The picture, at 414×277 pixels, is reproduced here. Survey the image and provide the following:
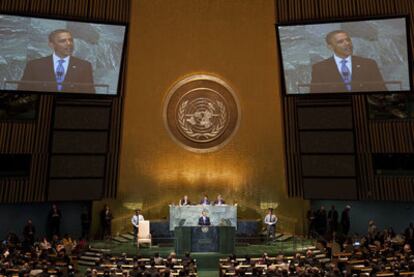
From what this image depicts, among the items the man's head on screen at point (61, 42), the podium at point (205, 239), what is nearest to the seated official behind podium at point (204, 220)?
the podium at point (205, 239)

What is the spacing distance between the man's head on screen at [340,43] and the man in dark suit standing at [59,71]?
33.3ft

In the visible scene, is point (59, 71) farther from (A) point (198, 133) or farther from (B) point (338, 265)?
(B) point (338, 265)

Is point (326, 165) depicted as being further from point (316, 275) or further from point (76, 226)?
point (76, 226)

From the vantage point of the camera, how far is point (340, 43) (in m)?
20.4

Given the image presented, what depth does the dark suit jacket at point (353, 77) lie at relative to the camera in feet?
65.5

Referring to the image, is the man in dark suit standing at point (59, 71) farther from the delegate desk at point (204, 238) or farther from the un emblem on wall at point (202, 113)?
the delegate desk at point (204, 238)

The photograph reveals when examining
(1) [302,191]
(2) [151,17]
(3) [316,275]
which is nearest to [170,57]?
(2) [151,17]

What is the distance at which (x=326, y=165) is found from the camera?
2055cm

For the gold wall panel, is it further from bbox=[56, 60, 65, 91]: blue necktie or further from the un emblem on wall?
bbox=[56, 60, 65, 91]: blue necktie

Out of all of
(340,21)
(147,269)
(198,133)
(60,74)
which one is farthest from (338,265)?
(60,74)

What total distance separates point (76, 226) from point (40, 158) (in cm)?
360

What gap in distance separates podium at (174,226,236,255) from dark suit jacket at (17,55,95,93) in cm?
741

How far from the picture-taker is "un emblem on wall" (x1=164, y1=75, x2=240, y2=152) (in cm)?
2244

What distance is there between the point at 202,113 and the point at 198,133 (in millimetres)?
942
